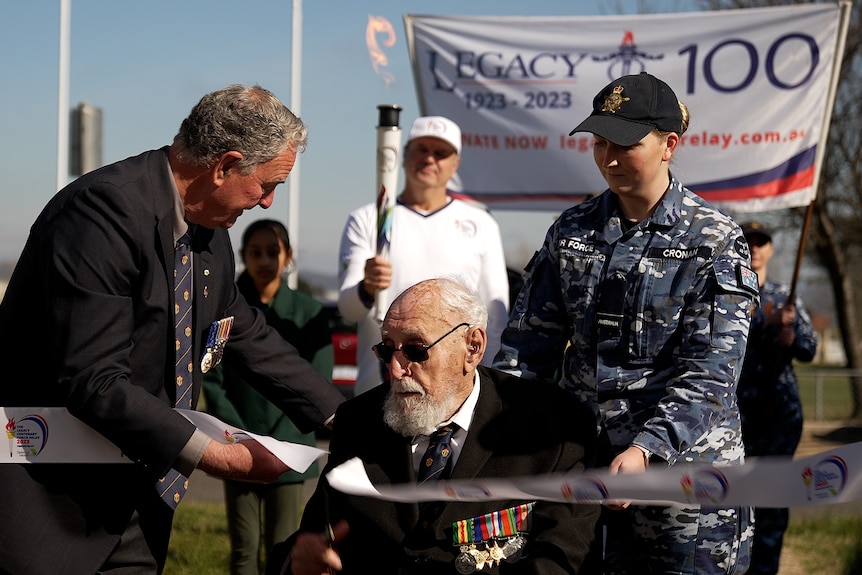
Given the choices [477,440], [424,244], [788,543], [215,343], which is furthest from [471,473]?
[788,543]

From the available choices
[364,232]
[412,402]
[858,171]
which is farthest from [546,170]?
[858,171]

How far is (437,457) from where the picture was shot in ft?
11.1

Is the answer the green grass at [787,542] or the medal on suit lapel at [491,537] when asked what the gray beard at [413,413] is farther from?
the green grass at [787,542]

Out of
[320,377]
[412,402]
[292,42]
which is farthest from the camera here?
[292,42]

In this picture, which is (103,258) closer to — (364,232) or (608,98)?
(608,98)

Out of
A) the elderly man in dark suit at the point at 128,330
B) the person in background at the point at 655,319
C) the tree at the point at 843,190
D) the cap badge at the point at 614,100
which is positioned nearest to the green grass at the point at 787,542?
the elderly man in dark suit at the point at 128,330

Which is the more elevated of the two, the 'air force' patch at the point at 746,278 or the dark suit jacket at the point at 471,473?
the 'air force' patch at the point at 746,278

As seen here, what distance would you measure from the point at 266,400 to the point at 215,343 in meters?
2.33

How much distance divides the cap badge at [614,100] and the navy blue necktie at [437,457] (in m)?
1.10

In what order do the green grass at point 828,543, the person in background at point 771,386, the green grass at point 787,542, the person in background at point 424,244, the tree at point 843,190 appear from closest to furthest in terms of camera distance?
the person in background at point 424,244 < the person in background at point 771,386 < the green grass at point 787,542 < the green grass at point 828,543 < the tree at point 843,190

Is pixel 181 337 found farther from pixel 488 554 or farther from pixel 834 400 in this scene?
pixel 834 400

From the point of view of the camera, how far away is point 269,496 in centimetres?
590

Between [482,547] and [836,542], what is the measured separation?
17.4ft

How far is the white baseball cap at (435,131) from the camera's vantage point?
5.71 meters
